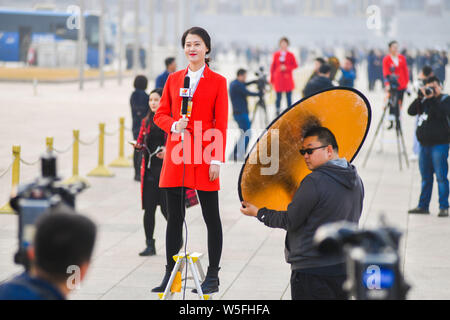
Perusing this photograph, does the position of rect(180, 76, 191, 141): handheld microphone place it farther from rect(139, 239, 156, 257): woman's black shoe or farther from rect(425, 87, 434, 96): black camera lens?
rect(425, 87, 434, 96): black camera lens

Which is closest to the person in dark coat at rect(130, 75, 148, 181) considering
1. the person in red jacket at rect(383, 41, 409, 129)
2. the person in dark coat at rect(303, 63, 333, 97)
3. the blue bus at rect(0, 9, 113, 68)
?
the person in dark coat at rect(303, 63, 333, 97)

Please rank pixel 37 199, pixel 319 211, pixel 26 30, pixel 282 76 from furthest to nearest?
pixel 26 30 → pixel 282 76 → pixel 319 211 → pixel 37 199

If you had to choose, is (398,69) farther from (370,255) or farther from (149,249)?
(370,255)

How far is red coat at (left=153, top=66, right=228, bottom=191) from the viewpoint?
5477 millimetres

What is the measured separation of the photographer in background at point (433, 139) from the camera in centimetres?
974

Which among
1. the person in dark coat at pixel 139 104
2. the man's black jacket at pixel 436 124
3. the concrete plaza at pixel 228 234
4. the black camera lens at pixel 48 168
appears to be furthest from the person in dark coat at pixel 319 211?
the person in dark coat at pixel 139 104

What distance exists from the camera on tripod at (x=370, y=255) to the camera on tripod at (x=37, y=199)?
899 mm

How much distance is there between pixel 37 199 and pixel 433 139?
768cm

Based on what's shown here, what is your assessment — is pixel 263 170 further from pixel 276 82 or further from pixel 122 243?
pixel 276 82

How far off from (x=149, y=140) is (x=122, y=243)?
1278 mm

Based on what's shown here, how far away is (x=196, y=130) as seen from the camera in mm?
5484

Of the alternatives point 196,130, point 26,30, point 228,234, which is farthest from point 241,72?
point 26,30

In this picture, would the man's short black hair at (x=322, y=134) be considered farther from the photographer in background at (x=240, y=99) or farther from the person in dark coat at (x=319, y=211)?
the photographer in background at (x=240, y=99)
